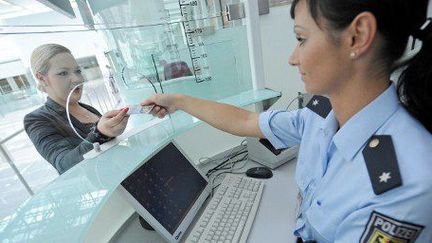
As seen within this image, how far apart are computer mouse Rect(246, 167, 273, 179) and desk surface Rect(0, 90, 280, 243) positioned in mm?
411

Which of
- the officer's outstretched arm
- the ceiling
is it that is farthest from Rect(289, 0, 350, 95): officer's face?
the ceiling

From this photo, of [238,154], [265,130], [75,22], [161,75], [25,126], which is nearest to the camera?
[25,126]

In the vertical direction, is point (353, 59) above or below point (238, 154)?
above

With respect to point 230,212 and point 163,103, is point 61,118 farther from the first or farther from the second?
point 230,212

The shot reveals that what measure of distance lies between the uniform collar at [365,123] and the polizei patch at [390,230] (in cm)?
15

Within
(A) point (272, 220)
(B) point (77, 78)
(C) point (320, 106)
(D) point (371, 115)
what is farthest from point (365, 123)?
(B) point (77, 78)

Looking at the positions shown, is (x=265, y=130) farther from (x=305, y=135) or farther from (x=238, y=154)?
(x=238, y=154)

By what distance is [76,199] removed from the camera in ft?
1.90

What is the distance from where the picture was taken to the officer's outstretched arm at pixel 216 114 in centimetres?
93

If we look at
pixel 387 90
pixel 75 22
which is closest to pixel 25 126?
pixel 75 22

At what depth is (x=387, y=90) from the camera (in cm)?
54

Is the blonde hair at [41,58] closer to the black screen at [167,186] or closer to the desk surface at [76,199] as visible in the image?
the desk surface at [76,199]

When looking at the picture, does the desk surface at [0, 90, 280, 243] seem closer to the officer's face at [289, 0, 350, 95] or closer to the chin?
the chin

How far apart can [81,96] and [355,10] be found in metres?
0.67
